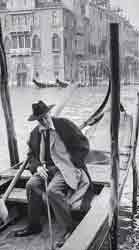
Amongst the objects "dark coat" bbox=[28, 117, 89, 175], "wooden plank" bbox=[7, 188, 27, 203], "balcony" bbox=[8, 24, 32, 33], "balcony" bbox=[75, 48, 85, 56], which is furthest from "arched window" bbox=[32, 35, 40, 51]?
"dark coat" bbox=[28, 117, 89, 175]

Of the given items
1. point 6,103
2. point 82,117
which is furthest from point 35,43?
point 82,117

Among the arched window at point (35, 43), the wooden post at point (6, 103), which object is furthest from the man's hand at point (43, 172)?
the arched window at point (35, 43)

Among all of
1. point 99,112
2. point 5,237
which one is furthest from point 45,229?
point 99,112

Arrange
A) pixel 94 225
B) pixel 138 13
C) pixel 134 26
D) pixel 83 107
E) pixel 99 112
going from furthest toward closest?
pixel 83 107, pixel 134 26, pixel 138 13, pixel 99 112, pixel 94 225

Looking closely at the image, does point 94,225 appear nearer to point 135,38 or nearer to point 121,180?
point 121,180

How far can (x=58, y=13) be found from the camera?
440 centimetres

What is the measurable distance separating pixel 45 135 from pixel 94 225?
0.48 meters

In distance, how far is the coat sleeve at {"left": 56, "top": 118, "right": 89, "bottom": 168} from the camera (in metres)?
1.83

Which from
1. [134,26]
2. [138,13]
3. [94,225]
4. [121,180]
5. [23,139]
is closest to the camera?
[94,225]

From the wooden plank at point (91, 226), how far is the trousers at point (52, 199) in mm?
126

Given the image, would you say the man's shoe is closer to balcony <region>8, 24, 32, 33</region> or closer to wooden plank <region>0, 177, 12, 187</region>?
wooden plank <region>0, 177, 12, 187</region>

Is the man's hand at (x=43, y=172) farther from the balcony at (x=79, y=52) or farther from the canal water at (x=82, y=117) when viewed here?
the balcony at (x=79, y=52)

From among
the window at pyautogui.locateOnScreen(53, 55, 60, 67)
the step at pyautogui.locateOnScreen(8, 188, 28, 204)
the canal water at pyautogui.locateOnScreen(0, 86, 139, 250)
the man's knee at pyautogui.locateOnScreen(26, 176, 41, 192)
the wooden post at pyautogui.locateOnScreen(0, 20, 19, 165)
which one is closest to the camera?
the man's knee at pyautogui.locateOnScreen(26, 176, 41, 192)

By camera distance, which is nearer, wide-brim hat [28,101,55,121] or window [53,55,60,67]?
wide-brim hat [28,101,55,121]
